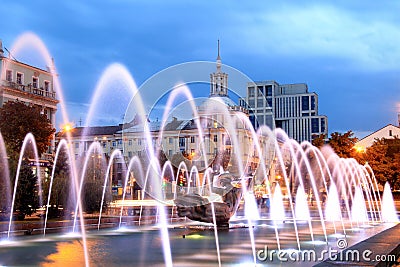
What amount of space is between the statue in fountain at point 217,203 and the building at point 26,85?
37.6 meters

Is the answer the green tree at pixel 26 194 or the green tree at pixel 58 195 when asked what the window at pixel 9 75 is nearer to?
the green tree at pixel 58 195

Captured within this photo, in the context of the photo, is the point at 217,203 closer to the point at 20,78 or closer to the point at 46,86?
the point at 20,78

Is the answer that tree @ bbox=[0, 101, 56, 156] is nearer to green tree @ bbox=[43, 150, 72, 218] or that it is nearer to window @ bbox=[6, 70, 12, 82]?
green tree @ bbox=[43, 150, 72, 218]

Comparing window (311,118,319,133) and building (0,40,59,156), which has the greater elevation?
window (311,118,319,133)

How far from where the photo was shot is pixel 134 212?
29.6 meters

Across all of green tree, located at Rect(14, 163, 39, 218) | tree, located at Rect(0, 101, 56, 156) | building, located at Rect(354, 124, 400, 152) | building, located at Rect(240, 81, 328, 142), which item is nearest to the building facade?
tree, located at Rect(0, 101, 56, 156)

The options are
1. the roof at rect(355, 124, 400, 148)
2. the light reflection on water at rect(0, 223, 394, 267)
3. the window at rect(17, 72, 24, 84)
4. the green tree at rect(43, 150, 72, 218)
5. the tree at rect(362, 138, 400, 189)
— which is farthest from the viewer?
the roof at rect(355, 124, 400, 148)

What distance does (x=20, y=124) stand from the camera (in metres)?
40.2

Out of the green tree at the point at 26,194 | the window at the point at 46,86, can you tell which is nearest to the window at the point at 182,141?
the window at the point at 46,86

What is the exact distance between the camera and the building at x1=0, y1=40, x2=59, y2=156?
181 ft

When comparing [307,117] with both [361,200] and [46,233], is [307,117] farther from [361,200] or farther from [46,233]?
[46,233]

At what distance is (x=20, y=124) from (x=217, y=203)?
24.7m

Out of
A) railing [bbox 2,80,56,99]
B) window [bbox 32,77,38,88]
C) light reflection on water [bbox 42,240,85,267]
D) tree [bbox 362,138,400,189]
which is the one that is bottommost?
light reflection on water [bbox 42,240,85,267]

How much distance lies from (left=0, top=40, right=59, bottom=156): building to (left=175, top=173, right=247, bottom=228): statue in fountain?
123ft
